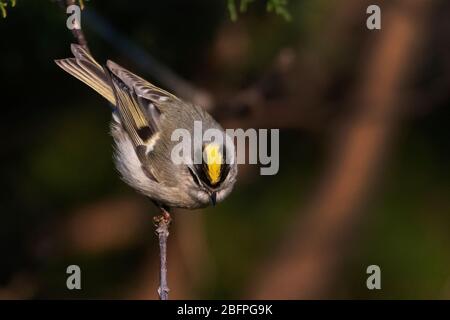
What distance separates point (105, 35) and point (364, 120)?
2212 mm

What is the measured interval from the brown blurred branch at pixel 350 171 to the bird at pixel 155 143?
8.31ft

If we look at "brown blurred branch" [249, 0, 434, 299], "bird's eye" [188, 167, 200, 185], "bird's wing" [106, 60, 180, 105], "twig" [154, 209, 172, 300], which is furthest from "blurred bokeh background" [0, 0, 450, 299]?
"twig" [154, 209, 172, 300]

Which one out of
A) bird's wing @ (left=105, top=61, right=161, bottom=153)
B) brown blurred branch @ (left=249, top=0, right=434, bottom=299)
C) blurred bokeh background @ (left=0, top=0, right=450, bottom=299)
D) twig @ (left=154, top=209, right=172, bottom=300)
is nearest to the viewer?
twig @ (left=154, top=209, right=172, bottom=300)

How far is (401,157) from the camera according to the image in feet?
21.6

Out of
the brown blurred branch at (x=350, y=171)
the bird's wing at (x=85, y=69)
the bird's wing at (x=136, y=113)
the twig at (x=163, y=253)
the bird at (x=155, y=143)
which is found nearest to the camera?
the twig at (x=163, y=253)

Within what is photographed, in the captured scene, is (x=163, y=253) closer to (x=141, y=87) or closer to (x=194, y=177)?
(x=194, y=177)

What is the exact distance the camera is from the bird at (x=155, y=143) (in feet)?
12.3

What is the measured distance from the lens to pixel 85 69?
13.0 ft

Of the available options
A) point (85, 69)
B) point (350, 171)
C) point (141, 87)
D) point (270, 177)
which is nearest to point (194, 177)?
point (141, 87)

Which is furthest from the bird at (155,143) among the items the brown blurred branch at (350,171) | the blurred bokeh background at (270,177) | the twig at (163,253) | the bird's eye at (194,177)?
the brown blurred branch at (350,171)

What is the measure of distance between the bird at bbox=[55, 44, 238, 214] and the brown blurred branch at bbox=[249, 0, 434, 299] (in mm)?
2533

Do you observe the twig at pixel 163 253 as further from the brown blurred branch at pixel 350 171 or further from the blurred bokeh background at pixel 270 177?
the brown blurred branch at pixel 350 171

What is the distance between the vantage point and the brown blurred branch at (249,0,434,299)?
6.34 m

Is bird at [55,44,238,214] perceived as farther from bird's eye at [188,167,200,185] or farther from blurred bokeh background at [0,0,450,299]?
blurred bokeh background at [0,0,450,299]
